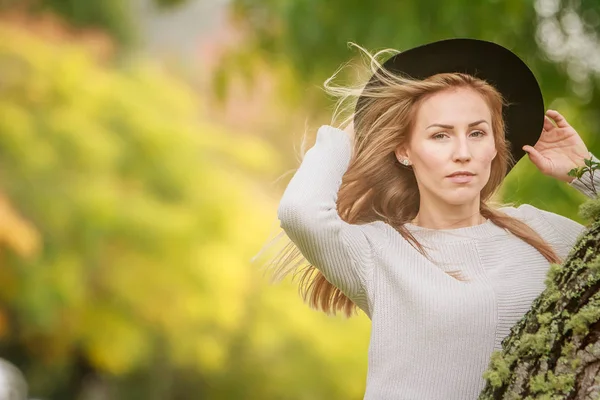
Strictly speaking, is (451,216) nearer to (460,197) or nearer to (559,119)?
(460,197)

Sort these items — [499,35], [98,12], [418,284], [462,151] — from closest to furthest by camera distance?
[418,284], [462,151], [499,35], [98,12]

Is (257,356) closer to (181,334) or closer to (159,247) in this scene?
(181,334)

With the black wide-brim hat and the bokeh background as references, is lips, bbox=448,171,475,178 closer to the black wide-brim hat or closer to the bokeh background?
the black wide-brim hat

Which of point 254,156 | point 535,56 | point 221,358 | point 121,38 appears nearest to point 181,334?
point 221,358

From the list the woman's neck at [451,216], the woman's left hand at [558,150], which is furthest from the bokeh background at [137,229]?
the woman's neck at [451,216]

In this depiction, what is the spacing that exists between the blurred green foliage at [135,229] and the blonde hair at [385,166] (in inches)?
317

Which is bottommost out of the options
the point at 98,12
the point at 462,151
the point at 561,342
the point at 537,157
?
the point at 561,342

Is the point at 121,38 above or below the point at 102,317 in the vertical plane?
above

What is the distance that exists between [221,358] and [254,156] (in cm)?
247

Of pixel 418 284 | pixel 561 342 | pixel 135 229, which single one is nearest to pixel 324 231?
pixel 418 284

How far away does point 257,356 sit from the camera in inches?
459

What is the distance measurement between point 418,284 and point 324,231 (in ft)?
0.66

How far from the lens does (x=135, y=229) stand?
392 inches

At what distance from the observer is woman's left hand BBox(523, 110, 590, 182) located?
2023 millimetres
